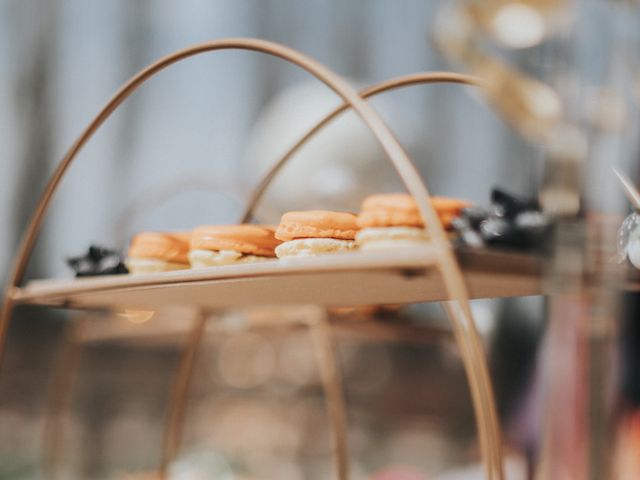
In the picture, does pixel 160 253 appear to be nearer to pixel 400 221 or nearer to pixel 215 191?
pixel 400 221

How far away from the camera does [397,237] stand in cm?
75

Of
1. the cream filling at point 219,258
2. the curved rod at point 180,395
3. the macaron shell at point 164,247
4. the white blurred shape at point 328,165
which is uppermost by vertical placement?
the white blurred shape at point 328,165

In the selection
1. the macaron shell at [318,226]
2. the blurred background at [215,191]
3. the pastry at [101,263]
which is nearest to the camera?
the macaron shell at [318,226]

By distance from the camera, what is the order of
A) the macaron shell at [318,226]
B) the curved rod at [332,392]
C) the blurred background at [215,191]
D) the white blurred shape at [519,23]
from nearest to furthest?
the macaron shell at [318,226] → the curved rod at [332,392] → the white blurred shape at [519,23] → the blurred background at [215,191]

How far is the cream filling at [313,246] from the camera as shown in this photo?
0.83 metres

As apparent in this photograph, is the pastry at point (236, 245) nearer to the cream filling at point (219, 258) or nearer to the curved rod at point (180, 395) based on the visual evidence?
the cream filling at point (219, 258)

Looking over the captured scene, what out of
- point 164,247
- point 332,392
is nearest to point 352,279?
point 164,247

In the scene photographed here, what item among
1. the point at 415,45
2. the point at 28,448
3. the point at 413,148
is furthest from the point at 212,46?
the point at 415,45

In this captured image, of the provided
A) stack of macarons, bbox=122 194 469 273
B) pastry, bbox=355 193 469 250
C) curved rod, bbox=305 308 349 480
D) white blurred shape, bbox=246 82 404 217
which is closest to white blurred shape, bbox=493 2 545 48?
white blurred shape, bbox=246 82 404 217

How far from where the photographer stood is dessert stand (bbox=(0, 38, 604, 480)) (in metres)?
0.60

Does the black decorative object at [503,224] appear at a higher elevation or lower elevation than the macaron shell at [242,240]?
lower

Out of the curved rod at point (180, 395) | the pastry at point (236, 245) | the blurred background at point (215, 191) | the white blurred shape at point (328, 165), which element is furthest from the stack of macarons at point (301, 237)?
the blurred background at point (215, 191)

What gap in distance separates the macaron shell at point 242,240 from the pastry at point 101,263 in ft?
0.47

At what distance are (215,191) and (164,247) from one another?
1.93 meters
